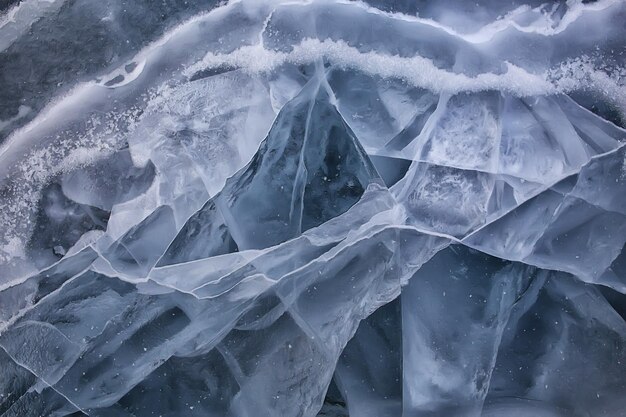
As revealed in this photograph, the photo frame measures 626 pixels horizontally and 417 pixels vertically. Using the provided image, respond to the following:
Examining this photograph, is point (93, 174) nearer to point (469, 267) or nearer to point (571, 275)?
point (469, 267)

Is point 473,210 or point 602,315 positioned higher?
point 473,210

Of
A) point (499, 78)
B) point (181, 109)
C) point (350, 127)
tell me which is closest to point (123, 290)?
point (181, 109)

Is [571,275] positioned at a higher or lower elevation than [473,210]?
lower

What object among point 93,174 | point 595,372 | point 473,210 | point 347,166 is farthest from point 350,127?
point 595,372

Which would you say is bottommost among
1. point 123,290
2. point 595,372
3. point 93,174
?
point 595,372

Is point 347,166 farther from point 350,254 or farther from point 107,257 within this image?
point 107,257

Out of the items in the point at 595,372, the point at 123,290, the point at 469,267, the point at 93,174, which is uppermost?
the point at 93,174
